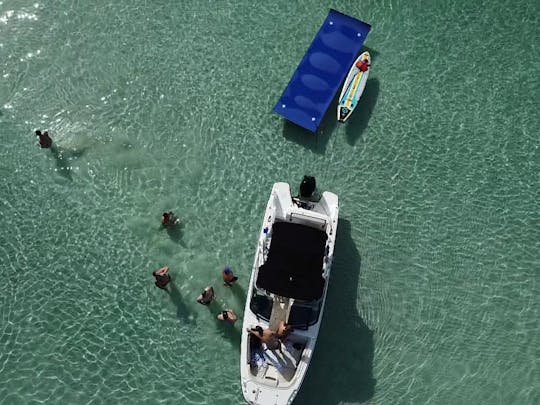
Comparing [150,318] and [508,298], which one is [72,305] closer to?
[150,318]

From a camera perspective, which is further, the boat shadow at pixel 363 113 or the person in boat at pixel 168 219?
the boat shadow at pixel 363 113

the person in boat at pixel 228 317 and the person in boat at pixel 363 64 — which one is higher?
the person in boat at pixel 363 64

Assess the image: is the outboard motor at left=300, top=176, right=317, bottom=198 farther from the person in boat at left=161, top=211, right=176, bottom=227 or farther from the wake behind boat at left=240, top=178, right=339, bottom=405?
the person in boat at left=161, top=211, right=176, bottom=227

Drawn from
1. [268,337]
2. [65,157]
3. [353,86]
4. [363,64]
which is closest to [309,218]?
[268,337]

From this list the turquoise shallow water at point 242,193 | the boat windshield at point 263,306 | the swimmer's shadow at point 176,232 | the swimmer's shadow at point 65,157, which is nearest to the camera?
the boat windshield at point 263,306

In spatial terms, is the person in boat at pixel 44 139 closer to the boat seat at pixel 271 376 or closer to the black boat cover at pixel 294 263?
the black boat cover at pixel 294 263

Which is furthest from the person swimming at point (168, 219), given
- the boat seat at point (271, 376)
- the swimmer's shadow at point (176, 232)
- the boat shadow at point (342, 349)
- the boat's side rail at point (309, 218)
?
the boat seat at point (271, 376)
